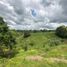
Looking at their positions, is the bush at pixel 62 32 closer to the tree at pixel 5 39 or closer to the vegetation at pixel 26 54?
the vegetation at pixel 26 54

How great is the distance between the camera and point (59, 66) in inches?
1342

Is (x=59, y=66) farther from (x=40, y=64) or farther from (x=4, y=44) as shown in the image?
(x=4, y=44)

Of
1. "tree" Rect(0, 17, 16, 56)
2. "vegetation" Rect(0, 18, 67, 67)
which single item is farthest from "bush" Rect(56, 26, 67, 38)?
"tree" Rect(0, 17, 16, 56)

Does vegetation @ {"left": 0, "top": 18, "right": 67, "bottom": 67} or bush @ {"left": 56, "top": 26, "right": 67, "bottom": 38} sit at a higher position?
bush @ {"left": 56, "top": 26, "right": 67, "bottom": 38}

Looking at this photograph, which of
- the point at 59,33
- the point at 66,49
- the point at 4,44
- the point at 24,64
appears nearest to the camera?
the point at 24,64

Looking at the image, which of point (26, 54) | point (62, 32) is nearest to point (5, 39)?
point (26, 54)

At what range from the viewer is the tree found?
2202 inches

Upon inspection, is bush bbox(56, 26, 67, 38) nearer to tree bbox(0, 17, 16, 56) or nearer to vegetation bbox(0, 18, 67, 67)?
vegetation bbox(0, 18, 67, 67)

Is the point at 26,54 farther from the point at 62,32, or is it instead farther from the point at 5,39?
the point at 62,32

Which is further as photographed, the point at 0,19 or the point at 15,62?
the point at 0,19

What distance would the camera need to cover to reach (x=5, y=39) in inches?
2212

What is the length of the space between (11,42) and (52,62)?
25.5 meters

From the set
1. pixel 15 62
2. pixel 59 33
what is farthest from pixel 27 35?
pixel 15 62

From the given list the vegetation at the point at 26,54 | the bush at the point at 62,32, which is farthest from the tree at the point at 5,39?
the bush at the point at 62,32
